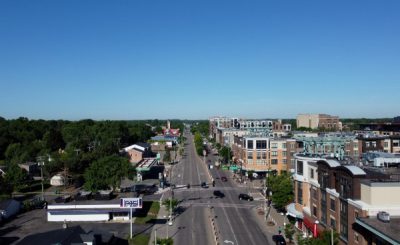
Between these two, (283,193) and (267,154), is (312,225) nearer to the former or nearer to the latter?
(283,193)

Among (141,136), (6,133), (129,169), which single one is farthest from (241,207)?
(141,136)

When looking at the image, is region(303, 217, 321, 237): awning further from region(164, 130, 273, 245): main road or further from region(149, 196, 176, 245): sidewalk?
region(149, 196, 176, 245): sidewalk

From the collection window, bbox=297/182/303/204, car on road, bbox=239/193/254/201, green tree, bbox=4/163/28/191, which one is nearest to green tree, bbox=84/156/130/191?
green tree, bbox=4/163/28/191

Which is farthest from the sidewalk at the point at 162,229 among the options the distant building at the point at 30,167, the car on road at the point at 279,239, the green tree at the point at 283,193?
the distant building at the point at 30,167

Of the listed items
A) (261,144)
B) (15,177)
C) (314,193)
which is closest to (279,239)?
(314,193)

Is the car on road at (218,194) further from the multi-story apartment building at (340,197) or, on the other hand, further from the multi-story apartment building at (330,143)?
the multi-story apartment building at (340,197)

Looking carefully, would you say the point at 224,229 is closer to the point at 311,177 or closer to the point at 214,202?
the point at 311,177
